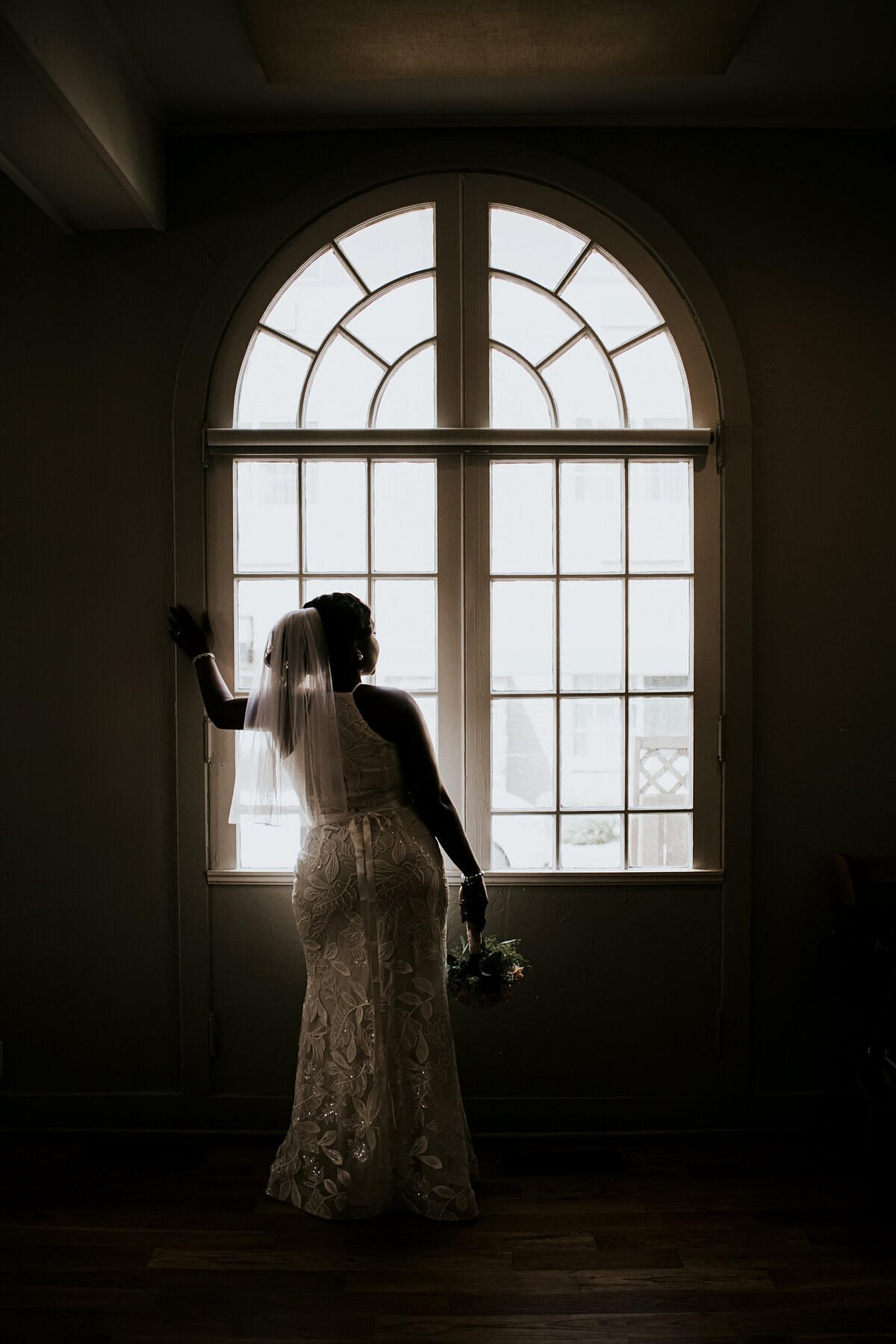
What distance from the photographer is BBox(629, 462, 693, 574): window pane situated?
3008mm

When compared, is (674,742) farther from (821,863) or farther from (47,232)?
(47,232)

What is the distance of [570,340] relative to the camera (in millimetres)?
3012

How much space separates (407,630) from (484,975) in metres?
1.22

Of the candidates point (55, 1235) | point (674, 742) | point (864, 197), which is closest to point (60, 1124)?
point (55, 1235)

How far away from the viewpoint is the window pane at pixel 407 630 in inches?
118

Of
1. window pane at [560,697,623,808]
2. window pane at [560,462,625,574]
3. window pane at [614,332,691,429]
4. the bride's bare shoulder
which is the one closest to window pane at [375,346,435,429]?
window pane at [560,462,625,574]

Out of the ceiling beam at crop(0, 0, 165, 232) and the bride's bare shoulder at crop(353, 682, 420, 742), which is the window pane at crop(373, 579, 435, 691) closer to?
the bride's bare shoulder at crop(353, 682, 420, 742)

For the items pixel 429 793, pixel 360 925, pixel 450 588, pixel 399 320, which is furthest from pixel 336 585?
pixel 360 925

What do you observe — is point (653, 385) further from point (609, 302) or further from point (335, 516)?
point (335, 516)

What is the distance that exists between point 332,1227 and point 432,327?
9.81 feet

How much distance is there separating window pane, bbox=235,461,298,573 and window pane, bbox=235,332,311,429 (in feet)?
0.54

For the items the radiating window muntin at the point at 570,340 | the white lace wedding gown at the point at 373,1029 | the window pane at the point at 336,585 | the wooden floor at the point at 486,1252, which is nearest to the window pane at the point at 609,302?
the radiating window muntin at the point at 570,340

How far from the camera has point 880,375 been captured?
2.99m

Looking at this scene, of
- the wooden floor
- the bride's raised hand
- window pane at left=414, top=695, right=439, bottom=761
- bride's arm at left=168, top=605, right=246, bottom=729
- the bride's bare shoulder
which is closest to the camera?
the wooden floor
